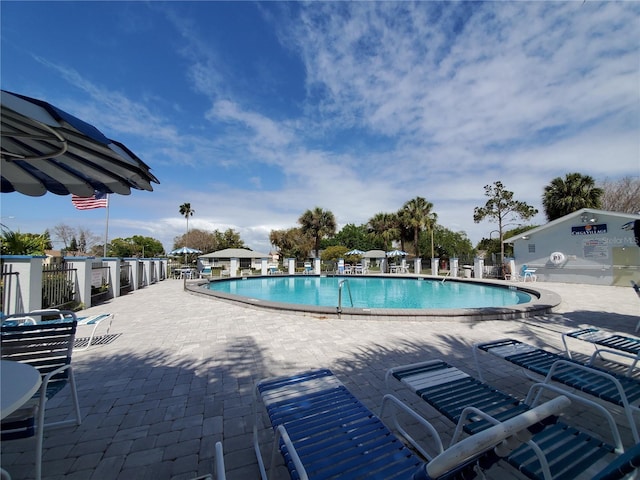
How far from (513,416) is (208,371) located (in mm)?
3554

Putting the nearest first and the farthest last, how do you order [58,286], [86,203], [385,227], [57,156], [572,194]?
[57,156]
[58,286]
[86,203]
[572,194]
[385,227]

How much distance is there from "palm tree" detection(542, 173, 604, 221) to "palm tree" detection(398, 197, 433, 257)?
29.9 feet

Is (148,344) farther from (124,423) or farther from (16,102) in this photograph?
(16,102)

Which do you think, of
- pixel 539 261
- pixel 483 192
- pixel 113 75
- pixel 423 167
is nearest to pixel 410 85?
pixel 113 75

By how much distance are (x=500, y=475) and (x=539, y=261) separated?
19.7 meters

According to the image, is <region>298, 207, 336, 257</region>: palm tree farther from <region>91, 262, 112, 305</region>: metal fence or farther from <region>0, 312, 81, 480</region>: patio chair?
<region>0, 312, 81, 480</region>: patio chair

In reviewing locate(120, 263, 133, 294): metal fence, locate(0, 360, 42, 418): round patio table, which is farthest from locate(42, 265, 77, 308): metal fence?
locate(0, 360, 42, 418): round patio table

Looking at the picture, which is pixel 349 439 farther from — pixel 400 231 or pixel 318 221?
pixel 318 221

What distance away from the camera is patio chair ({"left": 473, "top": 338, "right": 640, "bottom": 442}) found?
2164mm

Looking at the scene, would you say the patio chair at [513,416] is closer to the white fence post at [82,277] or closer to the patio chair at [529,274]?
the white fence post at [82,277]

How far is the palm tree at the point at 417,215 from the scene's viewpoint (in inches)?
1028

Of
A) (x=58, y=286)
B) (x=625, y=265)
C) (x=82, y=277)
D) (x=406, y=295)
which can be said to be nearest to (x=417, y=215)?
(x=406, y=295)

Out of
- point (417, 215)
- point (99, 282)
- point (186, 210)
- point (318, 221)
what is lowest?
point (99, 282)

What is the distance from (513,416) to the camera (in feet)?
5.95
